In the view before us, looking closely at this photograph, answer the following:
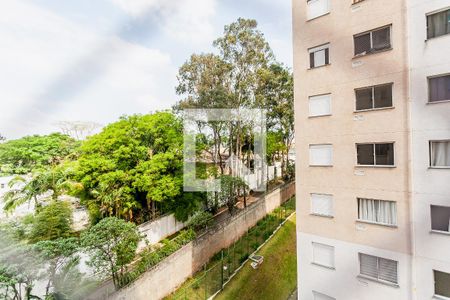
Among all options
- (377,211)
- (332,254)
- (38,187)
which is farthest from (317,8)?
(38,187)

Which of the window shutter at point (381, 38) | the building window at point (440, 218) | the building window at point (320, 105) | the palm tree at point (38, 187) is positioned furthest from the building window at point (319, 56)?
the palm tree at point (38, 187)

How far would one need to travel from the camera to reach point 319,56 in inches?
228

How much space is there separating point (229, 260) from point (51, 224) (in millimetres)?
5557

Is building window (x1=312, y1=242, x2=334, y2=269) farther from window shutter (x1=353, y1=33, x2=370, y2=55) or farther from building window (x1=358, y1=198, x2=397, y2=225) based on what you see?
window shutter (x1=353, y1=33, x2=370, y2=55)

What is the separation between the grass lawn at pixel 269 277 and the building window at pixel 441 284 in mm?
4454

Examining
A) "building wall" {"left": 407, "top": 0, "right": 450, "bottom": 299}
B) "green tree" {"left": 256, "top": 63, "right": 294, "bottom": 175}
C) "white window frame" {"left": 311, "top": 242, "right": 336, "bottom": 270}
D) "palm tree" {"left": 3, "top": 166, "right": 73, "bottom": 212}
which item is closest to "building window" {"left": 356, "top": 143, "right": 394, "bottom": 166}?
"building wall" {"left": 407, "top": 0, "right": 450, "bottom": 299}

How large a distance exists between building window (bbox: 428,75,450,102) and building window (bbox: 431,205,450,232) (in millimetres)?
1872

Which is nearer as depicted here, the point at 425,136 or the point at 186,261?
the point at 425,136

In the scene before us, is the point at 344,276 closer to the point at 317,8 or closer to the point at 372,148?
the point at 372,148

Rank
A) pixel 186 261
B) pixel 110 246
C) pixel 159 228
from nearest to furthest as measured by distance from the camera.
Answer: pixel 110 246 < pixel 186 261 < pixel 159 228

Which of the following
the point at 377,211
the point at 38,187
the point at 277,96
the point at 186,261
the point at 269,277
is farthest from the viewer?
the point at 277,96

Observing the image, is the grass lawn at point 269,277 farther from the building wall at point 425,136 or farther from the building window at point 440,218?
the building window at point 440,218

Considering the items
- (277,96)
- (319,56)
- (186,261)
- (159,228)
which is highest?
(277,96)

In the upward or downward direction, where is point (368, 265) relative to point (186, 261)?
upward
